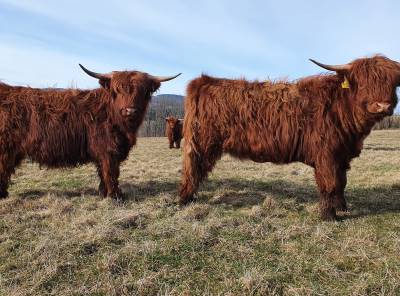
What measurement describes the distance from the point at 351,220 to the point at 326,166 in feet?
2.13

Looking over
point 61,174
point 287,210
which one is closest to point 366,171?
point 287,210

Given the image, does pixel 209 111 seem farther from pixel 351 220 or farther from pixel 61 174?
pixel 61 174

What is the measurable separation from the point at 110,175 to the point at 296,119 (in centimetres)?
251

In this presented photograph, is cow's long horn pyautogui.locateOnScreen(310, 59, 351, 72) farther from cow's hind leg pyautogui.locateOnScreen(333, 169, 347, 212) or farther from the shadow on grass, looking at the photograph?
the shadow on grass

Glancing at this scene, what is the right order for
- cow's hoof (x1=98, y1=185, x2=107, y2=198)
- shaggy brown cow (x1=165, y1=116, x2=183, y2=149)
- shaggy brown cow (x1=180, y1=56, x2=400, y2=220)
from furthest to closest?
shaggy brown cow (x1=165, y1=116, x2=183, y2=149) < cow's hoof (x1=98, y1=185, x2=107, y2=198) < shaggy brown cow (x1=180, y1=56, x2=400, y2=220)

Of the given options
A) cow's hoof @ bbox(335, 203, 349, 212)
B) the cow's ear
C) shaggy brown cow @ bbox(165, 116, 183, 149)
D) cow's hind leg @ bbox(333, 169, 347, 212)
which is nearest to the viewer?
cow's hind leg @ bbox(333, 169, 347, 212)

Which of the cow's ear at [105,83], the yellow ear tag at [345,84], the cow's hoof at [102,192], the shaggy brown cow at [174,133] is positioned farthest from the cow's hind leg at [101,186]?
the shaggy brown cow at [174,133]

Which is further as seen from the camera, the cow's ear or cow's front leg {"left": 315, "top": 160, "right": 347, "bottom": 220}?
the cow's ear

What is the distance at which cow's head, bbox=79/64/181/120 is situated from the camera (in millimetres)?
5453

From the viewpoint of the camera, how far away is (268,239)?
4000mm

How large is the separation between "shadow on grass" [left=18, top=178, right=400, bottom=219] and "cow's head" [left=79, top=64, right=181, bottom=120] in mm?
1215

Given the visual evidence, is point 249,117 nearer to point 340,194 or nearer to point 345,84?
point 345,84

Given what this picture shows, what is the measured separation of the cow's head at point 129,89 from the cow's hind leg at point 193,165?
830mm

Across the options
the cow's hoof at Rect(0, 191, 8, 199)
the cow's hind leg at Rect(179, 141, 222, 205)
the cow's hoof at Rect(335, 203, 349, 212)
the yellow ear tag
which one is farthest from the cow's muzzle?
the cow's hoof at Rect(335, 203, 349, 212)
